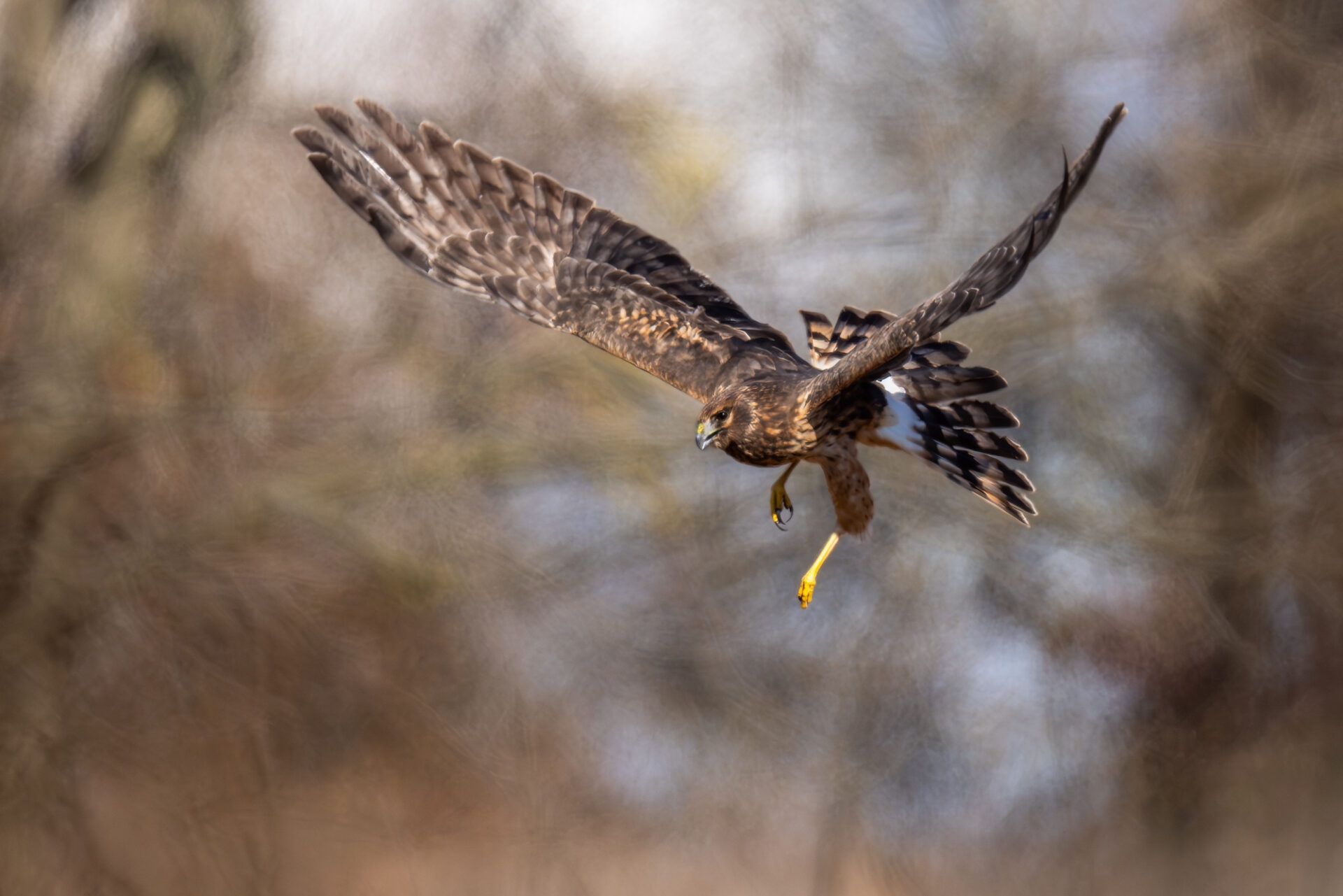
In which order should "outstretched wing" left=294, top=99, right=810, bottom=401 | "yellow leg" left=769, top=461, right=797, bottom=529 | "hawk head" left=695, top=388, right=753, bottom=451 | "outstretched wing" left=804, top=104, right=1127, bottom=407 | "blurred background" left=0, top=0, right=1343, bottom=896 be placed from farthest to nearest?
"blurred background" left=0, top=0, right=1343, bottom=896
"outstretched wing" left=294, top=99, right=810, bottom=401
"yellow leg" left=769, top=461, right=797, bottom=529
"hawk head" left=695, top=388, right=753, bottom=451
"outstretched wing" left=804, top=104, right=1127, bottom=407

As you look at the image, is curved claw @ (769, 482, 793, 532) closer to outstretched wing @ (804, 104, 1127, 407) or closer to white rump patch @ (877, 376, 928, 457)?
white rump patch @ (877, 376, 928, 457)

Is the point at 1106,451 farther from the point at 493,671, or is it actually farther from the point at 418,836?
the point at 418,836

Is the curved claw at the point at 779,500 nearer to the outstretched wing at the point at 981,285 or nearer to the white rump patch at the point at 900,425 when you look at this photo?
the white rump patch at the point at 900,425

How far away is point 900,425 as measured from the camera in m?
2.74

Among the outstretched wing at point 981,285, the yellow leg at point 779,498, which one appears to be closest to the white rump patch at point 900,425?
the yellow leg at point 779,498

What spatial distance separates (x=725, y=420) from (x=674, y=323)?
0.61 meters

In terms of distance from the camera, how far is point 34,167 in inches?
253

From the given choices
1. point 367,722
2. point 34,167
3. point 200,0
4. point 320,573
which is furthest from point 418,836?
point 200,0

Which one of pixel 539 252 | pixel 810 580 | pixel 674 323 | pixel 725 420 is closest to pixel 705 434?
pixel 725 420

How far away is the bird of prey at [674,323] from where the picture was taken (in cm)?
250

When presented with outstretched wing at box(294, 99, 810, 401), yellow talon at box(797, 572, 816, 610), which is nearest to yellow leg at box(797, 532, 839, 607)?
yellow talon at box(797, 572, 816, 610)

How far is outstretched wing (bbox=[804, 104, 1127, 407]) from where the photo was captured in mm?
1555

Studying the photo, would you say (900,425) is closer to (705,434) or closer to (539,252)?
(705,434)

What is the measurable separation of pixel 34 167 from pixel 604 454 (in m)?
3.78
